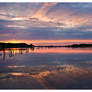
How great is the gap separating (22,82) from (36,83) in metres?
0.64

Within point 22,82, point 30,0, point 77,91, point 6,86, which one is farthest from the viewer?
point 30,0

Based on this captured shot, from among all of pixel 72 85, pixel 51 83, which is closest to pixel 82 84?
pixel 72 85

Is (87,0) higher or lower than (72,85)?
higher

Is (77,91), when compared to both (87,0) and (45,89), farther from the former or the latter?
(87,0)

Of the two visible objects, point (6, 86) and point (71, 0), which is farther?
point (71, 0)

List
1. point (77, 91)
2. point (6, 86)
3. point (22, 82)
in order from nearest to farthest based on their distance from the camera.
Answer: point (77, 91) → point (6, 86) → point (22, 82)

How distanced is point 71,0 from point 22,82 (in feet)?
20.3

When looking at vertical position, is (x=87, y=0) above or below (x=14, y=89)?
above

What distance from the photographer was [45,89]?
19.6ft


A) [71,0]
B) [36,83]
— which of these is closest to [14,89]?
[36,83]

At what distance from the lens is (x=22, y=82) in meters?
6.95

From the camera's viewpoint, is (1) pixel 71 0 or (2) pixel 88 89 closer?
(2) pixel 88 89

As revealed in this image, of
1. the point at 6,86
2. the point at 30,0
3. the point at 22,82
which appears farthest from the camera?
the point at 30,0

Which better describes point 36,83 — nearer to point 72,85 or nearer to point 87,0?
point 72,85
